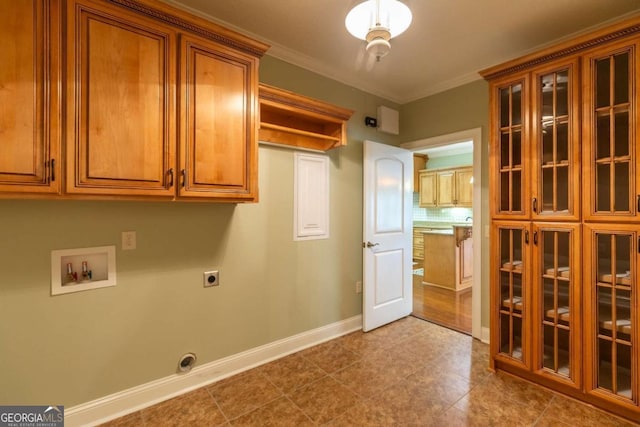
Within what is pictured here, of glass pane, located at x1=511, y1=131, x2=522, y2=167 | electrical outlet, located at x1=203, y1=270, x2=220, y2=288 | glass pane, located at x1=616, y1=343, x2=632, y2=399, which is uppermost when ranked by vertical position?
glass pane, located at x1=511, y1=131, x2=522, y2=167

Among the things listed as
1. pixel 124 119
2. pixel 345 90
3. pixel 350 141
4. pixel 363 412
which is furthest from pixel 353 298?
pixel 124 119

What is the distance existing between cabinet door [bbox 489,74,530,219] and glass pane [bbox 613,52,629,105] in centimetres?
46

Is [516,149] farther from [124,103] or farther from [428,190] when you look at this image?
[428,190]

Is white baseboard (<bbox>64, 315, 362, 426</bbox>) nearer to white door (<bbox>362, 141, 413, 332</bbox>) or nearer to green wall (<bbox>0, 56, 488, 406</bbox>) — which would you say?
green wall (<bbox>0, 56, 488, 406</bbox>)

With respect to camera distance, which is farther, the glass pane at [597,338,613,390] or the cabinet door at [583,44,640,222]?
the glass pane at [597,338,613,390]

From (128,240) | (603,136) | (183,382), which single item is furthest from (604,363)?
(128,240)

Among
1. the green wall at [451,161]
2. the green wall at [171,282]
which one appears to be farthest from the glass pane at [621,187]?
the green wall at [451,161]

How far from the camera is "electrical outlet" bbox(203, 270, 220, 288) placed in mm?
2186

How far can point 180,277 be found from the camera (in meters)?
2.08

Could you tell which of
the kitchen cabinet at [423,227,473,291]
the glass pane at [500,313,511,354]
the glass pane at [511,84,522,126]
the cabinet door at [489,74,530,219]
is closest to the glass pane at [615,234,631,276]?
the cabinet door at [489,74,530,219]

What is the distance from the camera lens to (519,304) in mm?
2227

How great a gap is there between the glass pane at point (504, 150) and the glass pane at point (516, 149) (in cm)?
3

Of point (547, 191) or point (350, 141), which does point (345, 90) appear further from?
point (547, 191)

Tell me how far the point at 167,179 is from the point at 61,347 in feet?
3.78
